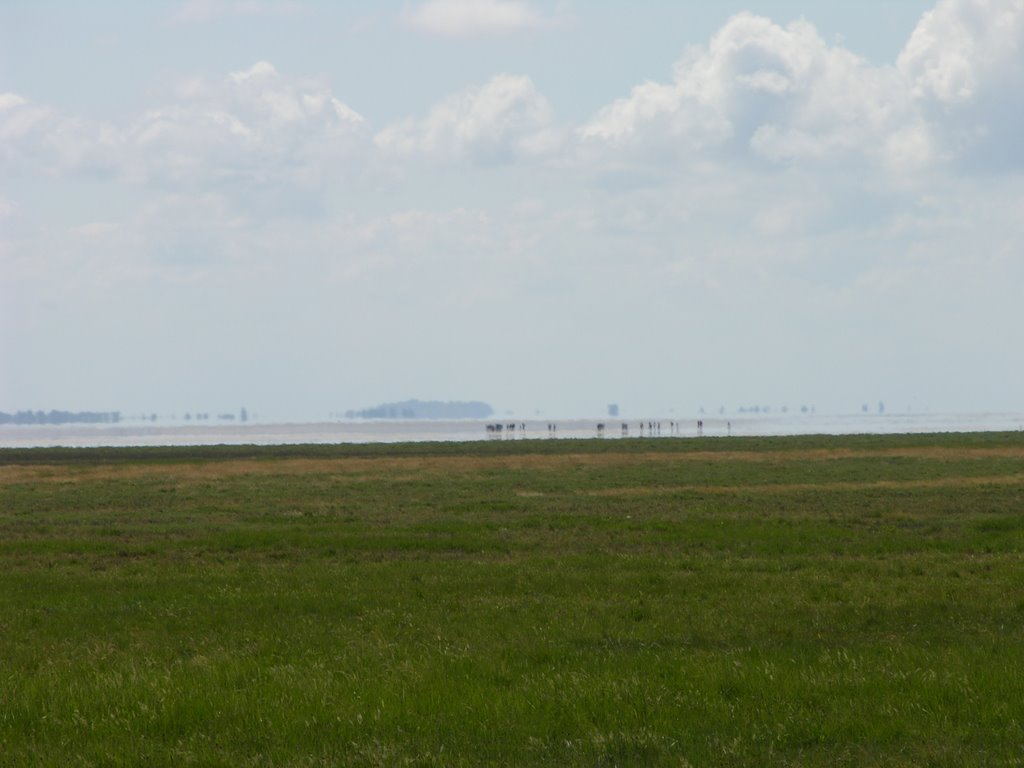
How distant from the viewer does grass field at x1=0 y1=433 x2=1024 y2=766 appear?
11.2 m

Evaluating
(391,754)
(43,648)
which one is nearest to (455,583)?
(43,648)

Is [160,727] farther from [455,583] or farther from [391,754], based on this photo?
[455,583]

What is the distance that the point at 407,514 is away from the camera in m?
40.6

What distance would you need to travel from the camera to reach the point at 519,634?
17.3 metres

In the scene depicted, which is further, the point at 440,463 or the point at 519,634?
the point at 440,463

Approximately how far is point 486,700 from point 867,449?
294ft

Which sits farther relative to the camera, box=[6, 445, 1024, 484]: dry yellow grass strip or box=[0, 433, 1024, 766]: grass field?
box=[6, 445, 1024, 484]: dry yellow grass strip

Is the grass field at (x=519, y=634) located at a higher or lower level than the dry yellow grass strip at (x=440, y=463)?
lower

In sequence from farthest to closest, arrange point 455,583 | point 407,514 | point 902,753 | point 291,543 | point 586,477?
point 586,477 < point 407,514 < point 291,543 < point 455,583 < point 902,753

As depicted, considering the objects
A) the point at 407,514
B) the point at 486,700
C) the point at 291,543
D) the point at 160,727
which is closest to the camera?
the point at 160,727

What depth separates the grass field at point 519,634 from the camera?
1119cm

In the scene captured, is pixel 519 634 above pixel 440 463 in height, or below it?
below

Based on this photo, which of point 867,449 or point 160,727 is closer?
point 160,727

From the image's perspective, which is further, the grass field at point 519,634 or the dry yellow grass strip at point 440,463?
the dry yellow grass strip at point 440,463
